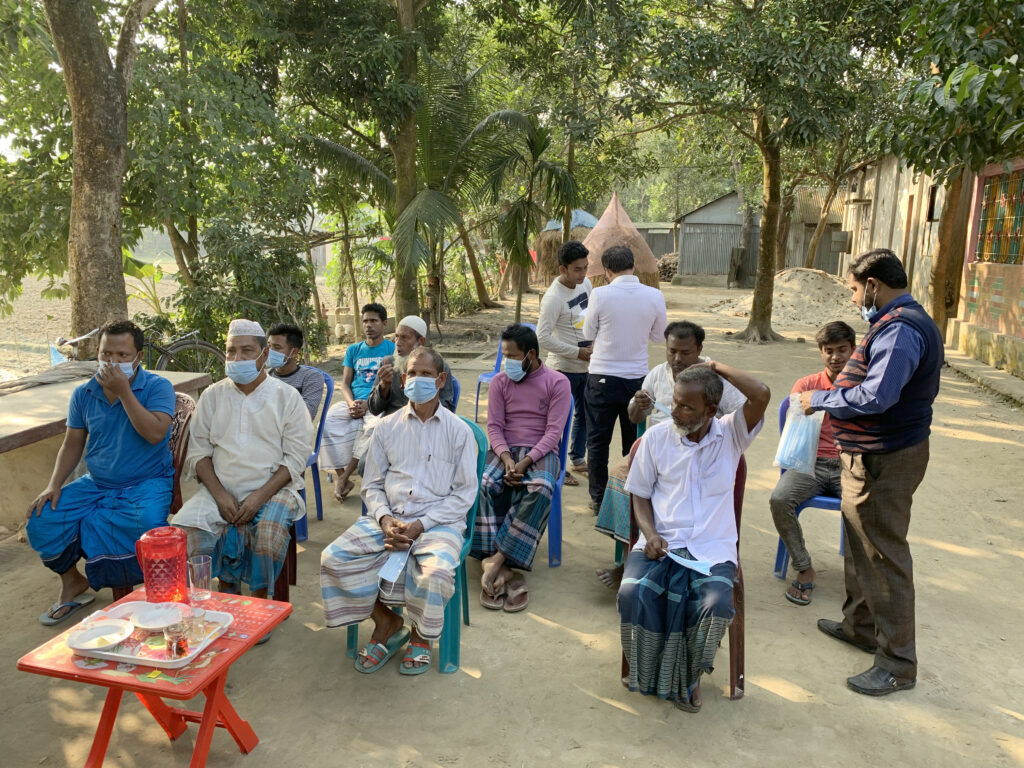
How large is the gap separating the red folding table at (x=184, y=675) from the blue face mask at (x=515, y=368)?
6.51 ft

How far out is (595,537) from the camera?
16.0 ft

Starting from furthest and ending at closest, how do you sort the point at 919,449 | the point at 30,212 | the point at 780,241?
the point at 780,241
the point at 30,212
the point at 919,449

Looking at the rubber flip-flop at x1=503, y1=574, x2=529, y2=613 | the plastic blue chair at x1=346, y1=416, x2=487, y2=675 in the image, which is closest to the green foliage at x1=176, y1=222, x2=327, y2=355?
the rubber flip-flop at x1=503, y1=574, x2=529, y2=613

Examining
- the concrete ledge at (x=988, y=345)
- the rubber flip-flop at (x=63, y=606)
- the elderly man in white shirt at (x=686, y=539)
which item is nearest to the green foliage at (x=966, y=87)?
the elderly man in white shirt at (x=686, y=539)

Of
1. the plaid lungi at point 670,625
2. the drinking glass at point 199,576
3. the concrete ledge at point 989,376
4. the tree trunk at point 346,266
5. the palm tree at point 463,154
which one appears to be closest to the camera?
the drinking glass at point 199,576

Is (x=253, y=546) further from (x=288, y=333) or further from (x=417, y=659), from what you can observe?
(x=288, y=333)

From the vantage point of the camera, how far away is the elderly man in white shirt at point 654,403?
3.72m

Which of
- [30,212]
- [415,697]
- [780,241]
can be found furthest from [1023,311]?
[780,241]

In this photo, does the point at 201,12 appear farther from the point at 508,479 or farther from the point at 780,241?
the point at 780,241

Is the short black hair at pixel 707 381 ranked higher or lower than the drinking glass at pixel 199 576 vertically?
higher

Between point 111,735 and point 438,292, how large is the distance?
12.6m

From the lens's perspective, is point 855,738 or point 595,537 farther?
point 595,537

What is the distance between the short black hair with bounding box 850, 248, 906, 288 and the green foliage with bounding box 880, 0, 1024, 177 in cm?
142

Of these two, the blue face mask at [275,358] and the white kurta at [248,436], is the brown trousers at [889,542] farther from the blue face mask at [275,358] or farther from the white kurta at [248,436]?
the blue face mask at [275,358]
